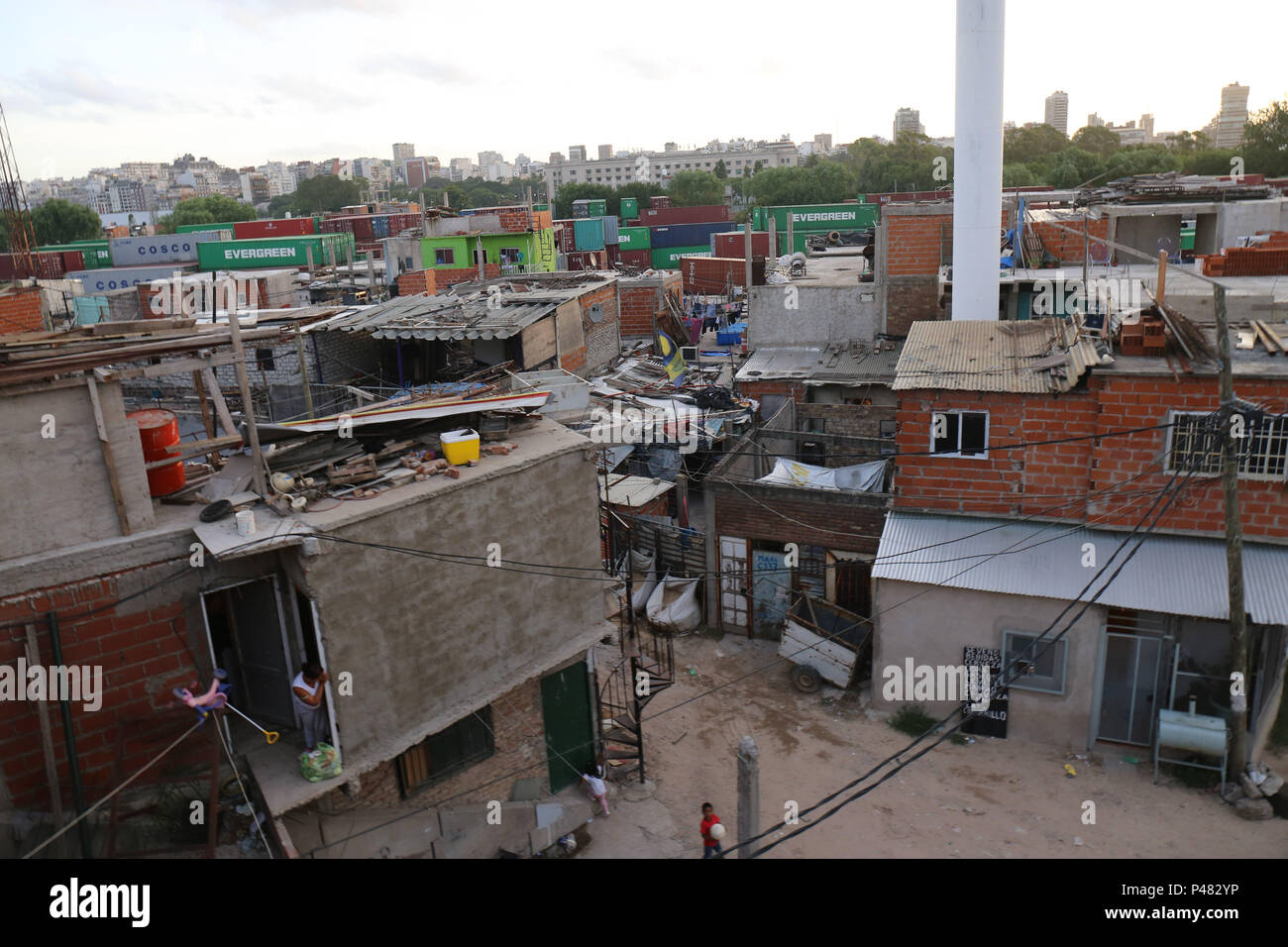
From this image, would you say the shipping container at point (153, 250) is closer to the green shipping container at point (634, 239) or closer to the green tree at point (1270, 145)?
the green shipping container at point (634, 239)

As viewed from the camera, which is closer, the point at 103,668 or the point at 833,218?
the point at 103,668

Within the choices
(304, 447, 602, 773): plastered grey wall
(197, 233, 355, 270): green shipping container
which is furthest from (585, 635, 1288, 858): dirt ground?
(197, 233, 355, 270): green shipping container

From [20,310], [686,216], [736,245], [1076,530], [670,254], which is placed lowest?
[1076,530]

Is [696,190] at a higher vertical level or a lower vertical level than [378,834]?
higher

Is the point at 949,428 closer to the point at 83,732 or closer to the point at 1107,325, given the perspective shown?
the point at 1107,325

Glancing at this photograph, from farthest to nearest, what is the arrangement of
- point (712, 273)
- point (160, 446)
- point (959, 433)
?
point (712, 273) < point (959, 433) < point (160, 446)

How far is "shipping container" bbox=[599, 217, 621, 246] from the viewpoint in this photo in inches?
2403

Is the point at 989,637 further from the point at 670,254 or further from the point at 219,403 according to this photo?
the point at 670,254

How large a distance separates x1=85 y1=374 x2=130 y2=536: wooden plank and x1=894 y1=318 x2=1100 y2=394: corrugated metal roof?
35.0 feet

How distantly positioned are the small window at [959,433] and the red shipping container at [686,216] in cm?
6081

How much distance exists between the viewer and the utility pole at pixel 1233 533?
31.7 ft

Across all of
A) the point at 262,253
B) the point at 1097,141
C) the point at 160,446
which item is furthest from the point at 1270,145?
the point at 160,446

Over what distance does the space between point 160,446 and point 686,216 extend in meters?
69.7

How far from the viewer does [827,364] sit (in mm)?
23438
